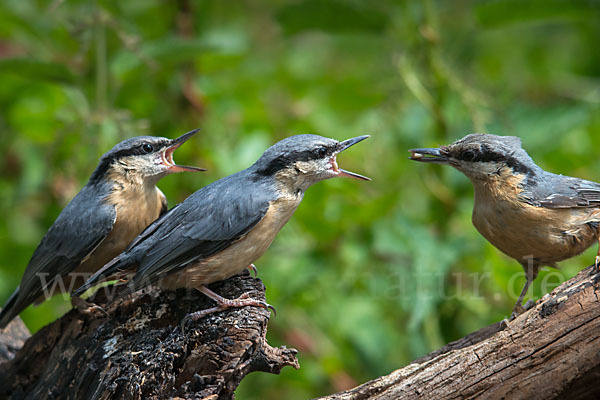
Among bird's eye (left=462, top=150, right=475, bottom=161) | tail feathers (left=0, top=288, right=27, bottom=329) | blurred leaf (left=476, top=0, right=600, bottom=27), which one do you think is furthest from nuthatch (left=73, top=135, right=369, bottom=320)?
blurred leaf (left=476, top=0, right=600, bottom=27)

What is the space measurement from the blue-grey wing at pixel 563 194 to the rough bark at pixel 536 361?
45cm

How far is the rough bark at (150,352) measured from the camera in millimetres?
2475

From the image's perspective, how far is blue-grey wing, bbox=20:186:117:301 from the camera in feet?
10.1

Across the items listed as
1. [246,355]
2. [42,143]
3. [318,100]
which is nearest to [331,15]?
[318,100]

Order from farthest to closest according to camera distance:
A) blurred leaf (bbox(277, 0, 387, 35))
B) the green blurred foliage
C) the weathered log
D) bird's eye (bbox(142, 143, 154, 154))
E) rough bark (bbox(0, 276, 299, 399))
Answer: blurred leaf (bbox(277, 0, 387, 35)) → the green blurred foliage → the weathered log → bird's eye (bbox(142, 143, 154, 154)) → rough bark (bbox(0, 276, 299, 399))

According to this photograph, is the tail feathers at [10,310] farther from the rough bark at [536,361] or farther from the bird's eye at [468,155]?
the bird's eye at [468,155]

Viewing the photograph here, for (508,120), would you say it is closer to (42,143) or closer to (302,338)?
(302,338)

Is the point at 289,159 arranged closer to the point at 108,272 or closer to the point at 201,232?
the point at 201,232

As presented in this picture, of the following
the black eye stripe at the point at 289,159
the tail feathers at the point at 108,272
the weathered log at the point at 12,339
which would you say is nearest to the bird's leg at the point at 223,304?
the tail feathers at the point at 108,272

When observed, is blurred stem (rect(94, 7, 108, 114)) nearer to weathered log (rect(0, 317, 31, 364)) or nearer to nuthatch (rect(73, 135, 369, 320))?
weathered log (rect(0, 317, 31, 364))

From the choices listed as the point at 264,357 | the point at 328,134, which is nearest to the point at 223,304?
the point at 264,357

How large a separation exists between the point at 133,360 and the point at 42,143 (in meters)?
2.52

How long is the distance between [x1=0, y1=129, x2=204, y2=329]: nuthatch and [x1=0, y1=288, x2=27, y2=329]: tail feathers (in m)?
0.01

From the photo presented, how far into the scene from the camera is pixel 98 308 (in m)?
3.04
